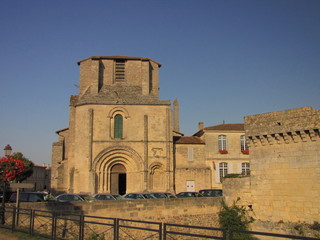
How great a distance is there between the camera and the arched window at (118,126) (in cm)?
3061

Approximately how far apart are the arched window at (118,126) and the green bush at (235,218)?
11364 millimetres

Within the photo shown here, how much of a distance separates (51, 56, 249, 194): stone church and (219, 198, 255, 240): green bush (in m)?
7.79

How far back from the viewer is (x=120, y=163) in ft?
100

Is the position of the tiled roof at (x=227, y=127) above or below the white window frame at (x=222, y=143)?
above

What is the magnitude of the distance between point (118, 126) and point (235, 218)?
43.7 ft

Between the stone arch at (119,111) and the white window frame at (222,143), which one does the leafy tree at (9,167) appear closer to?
the stone arch at (119,111)

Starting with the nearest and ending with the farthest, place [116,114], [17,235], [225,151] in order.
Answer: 1. [17,235]
2. [116,114]
3. [225,151]

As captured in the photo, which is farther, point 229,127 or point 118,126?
point 229,127

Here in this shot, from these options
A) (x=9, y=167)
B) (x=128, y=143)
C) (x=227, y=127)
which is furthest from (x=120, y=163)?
(x=227, y=127)

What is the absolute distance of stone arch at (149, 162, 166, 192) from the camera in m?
30.3

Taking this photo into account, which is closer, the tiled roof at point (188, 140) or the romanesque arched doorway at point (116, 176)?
the romanesque arched doorway at point (116, 176)

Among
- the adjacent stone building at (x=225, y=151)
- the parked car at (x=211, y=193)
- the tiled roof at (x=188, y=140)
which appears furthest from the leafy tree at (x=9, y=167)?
the adjacent stone building at (x=225, y=151)

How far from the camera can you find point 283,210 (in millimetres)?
19609

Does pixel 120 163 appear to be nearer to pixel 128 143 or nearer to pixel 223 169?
pixel 128 143
